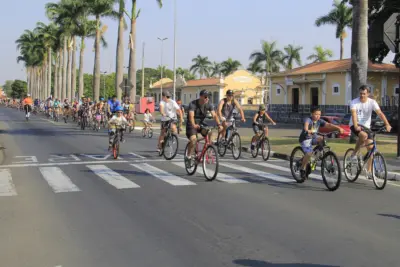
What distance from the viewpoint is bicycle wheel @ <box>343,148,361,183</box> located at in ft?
31.7

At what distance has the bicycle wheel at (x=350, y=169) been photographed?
9.68m

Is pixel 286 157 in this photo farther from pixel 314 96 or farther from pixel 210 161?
pixel 314 96

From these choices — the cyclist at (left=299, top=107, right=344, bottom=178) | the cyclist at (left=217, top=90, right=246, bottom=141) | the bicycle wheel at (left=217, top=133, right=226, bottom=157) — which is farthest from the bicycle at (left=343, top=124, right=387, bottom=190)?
the bicycle wheel at (left=217, top=133, right=226, bottom=157)

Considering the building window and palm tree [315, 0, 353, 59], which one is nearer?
the building window

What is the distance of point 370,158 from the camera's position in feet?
30.2

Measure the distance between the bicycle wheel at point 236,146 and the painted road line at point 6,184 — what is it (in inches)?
236

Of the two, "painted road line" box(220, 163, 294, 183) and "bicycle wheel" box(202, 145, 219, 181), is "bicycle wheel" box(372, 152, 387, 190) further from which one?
"bicycle wheel" box(202, 145, 219, 181)

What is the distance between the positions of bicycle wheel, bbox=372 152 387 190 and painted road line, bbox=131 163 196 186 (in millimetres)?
3435

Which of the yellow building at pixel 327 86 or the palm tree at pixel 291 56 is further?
the palm tree at pixel 291 56

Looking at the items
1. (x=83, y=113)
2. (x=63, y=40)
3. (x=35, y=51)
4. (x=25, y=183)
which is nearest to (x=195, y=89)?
(x=63, y=40)

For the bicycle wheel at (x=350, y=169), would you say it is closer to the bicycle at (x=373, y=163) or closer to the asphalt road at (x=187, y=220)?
the bicycle at (x=373, y=163)

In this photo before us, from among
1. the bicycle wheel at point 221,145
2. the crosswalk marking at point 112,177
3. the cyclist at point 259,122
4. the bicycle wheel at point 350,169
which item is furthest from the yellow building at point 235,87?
the bicycle wheel at point 350,169

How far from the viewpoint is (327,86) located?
42875mm

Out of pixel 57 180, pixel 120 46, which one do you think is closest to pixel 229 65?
pixel 120 46
